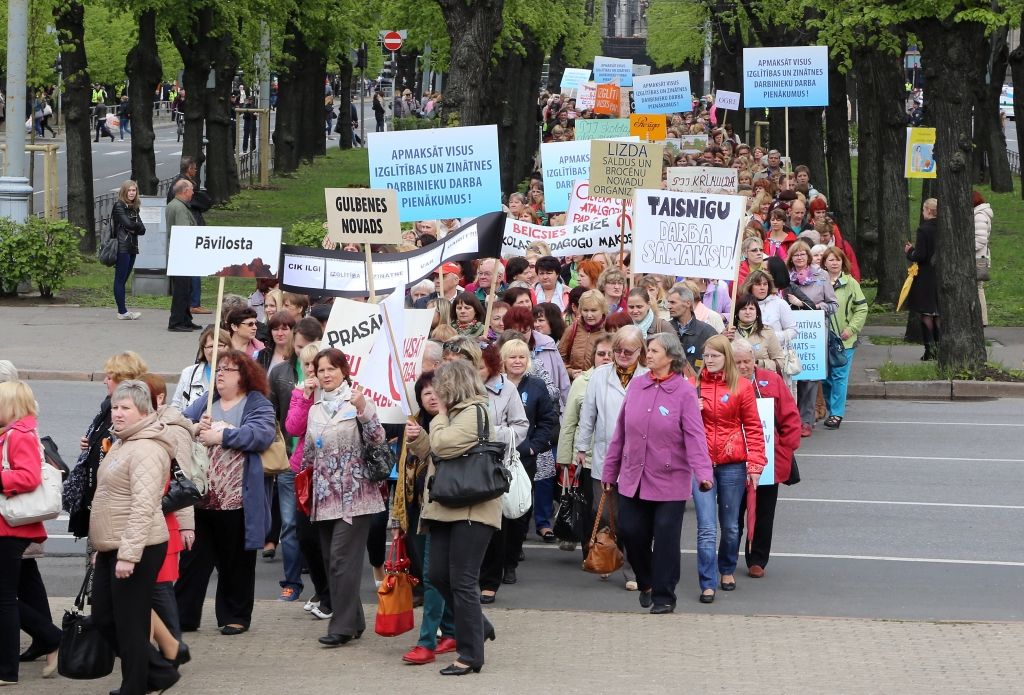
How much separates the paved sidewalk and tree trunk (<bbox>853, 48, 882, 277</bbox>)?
1678 cm

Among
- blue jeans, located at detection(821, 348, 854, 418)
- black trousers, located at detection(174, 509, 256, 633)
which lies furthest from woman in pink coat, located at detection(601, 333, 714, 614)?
blue jeans, located at detection(821, 348, 854, 418)

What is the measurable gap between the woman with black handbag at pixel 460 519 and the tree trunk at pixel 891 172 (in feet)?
→ 53.3

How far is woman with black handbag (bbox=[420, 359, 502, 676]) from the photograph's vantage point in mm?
8031

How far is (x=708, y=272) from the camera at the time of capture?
12258 mm

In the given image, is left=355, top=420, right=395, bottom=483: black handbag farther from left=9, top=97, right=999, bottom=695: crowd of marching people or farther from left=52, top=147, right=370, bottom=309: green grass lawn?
left=52, top=147, right=370, bottom=309: green grass lawn

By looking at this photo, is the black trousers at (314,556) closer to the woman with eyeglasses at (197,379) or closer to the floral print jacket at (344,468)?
the floral print jacket at (344,468)

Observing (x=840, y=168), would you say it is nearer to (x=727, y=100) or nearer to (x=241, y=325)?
(x=727, y=100)

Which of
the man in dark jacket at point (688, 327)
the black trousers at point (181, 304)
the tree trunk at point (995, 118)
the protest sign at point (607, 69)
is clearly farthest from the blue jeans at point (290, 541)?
the protest sign at point (607, 69)

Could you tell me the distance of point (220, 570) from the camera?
28.8ft

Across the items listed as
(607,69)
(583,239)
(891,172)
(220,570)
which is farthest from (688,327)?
(607,69)

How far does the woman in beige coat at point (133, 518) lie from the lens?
287 inches

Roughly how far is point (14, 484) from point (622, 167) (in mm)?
8591

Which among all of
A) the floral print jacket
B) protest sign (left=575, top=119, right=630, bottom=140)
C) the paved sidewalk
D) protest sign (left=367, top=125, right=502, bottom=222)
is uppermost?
protest sign (left=575, top=119, right=630, bottom=140)

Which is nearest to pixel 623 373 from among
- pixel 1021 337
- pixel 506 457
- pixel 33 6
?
pixel 506 457
